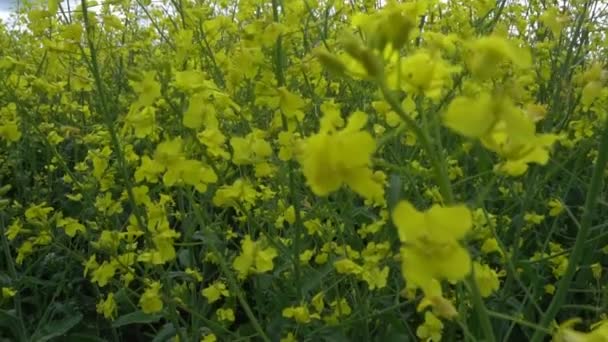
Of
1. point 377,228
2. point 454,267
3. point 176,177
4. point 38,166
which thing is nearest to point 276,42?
point 176,177

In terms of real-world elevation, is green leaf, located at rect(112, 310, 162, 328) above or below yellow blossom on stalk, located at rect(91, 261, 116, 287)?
below

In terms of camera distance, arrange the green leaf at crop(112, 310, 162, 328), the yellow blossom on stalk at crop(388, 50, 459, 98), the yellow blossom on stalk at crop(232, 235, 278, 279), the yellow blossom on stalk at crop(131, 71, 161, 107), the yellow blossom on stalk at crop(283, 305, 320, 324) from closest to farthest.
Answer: the yellow blossom on stalk at crop(388, 50, 459, 98) < the yellow blossom on stalk at crop(131, 71, 161, 107) < the yellow blossom on stalk at crop(232, 235, 278, 279) < the yellow blossom on stalk at crop(283, 305, 320, 324) < the green leaf at crop(112, 310, 162, 328)

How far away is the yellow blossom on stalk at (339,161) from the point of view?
0.76m

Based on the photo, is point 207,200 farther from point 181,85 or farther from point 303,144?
point 303,144

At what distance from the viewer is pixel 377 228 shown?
184cm

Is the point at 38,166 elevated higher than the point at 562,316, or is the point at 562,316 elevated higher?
the point at 38,166

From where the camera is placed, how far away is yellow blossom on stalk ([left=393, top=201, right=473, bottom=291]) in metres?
0.73

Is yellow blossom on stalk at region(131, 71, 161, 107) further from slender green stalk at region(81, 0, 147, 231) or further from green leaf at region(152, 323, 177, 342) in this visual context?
green leaf at region(152, 323, 177, 342)

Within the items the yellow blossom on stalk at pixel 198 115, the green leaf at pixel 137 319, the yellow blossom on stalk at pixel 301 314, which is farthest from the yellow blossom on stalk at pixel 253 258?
the green leaf at pixel 137 319

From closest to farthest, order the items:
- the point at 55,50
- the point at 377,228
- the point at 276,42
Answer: the point at 276,42, the point at 55,50, the point at 377,228

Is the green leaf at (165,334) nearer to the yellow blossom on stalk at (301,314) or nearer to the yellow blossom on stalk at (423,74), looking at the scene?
the yellow blossom on stalk at (301,314)

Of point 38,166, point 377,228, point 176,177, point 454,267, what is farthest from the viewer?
point 38,166

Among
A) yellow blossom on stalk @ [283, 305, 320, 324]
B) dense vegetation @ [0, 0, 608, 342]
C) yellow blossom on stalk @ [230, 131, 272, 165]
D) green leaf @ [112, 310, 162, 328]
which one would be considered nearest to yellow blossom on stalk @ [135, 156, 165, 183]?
dense vegetation @ [0, 0, 608, 342]

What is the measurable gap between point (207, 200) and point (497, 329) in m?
0.77
